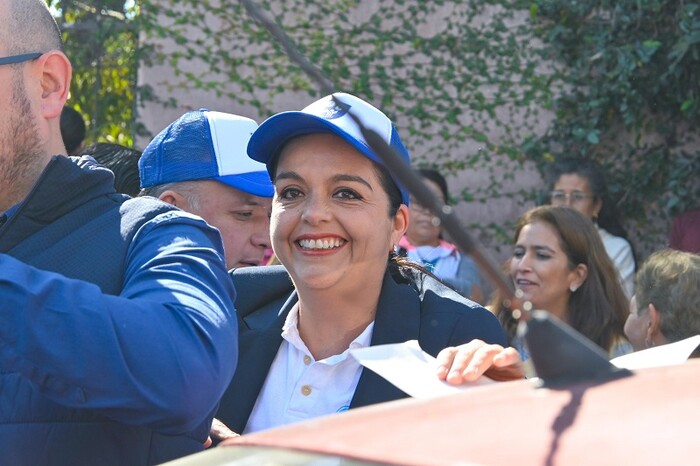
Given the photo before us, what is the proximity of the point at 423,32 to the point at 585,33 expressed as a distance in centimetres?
121

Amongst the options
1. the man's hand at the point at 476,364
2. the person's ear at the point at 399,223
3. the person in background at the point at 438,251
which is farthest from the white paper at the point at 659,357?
the person in background at the point at 438,251

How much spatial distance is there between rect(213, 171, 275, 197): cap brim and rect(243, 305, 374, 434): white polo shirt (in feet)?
2.22

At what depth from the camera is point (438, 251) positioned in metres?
7.34

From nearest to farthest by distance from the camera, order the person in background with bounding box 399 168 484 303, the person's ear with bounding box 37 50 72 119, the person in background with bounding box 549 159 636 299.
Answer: the person's ear with bounding box 37 50 72 119, the person in background with bounding box 399 168 484 303, the person in background with bounding box 549 159 636 299

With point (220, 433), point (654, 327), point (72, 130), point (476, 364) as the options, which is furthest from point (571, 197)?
point (476, 364)

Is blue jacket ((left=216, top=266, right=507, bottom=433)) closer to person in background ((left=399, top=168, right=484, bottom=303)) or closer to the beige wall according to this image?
person in background ((left=399, top=168, right=484, bottom=303))

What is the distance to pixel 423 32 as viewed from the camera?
8578mm

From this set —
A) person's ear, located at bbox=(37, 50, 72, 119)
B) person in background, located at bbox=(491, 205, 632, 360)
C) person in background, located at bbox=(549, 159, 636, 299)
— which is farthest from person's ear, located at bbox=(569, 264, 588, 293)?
person's ear, located at bbox=(37, 50, 72, 119)

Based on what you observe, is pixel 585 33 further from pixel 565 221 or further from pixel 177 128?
pixel 177 128

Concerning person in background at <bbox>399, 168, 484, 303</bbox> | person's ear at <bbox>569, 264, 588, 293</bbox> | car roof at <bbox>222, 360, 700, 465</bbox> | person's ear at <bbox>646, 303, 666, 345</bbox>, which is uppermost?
car roof at <bbox>222, 360, 700, 465</bbox>

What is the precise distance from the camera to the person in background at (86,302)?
200cm

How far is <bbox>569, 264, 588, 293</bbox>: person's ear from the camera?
231 inches

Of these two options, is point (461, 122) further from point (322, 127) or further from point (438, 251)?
point (322, 127)

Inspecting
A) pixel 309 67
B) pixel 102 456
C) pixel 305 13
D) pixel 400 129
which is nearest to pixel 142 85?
pixel 305 13
